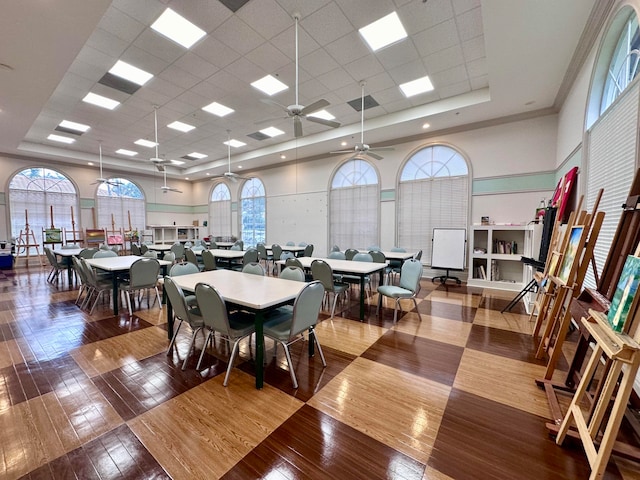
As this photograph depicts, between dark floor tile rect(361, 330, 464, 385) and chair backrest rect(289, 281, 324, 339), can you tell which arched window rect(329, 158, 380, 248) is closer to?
dark floor tile rect(361, 330, 464, 385)

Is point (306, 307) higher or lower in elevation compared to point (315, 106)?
lower

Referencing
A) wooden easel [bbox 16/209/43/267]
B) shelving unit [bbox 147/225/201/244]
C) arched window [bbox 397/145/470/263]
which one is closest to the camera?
arched window [bbox 397/145/470/263]

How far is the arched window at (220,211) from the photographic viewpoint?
12492 mm

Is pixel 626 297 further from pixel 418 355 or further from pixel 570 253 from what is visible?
pixel 418 355

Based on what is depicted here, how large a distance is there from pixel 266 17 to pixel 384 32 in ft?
5.55

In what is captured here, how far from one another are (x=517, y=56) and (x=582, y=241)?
10.5ft

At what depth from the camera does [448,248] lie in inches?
262

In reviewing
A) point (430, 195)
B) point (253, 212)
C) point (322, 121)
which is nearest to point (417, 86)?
point (322, 121)

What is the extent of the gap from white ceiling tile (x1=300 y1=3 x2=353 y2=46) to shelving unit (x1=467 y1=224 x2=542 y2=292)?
16.2 feet

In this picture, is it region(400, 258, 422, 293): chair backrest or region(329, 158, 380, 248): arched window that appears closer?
region(400, 258, 422, 293): chair backrest

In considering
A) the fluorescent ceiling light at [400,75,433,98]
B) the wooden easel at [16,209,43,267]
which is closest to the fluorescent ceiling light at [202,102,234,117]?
the fluorescent ceiling light at [400,75,433,98]

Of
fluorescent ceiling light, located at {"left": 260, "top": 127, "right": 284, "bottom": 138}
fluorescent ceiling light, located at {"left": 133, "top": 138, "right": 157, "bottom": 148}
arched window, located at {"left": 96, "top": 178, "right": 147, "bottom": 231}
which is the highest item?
fluorescent ceiling light, located at {"left": 260, "top": 127, "right": 284, "bottom": 138}

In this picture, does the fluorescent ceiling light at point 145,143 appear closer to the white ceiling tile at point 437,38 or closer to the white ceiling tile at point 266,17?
the white ceiling tile at point 266,17

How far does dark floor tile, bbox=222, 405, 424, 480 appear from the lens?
1.51 m
